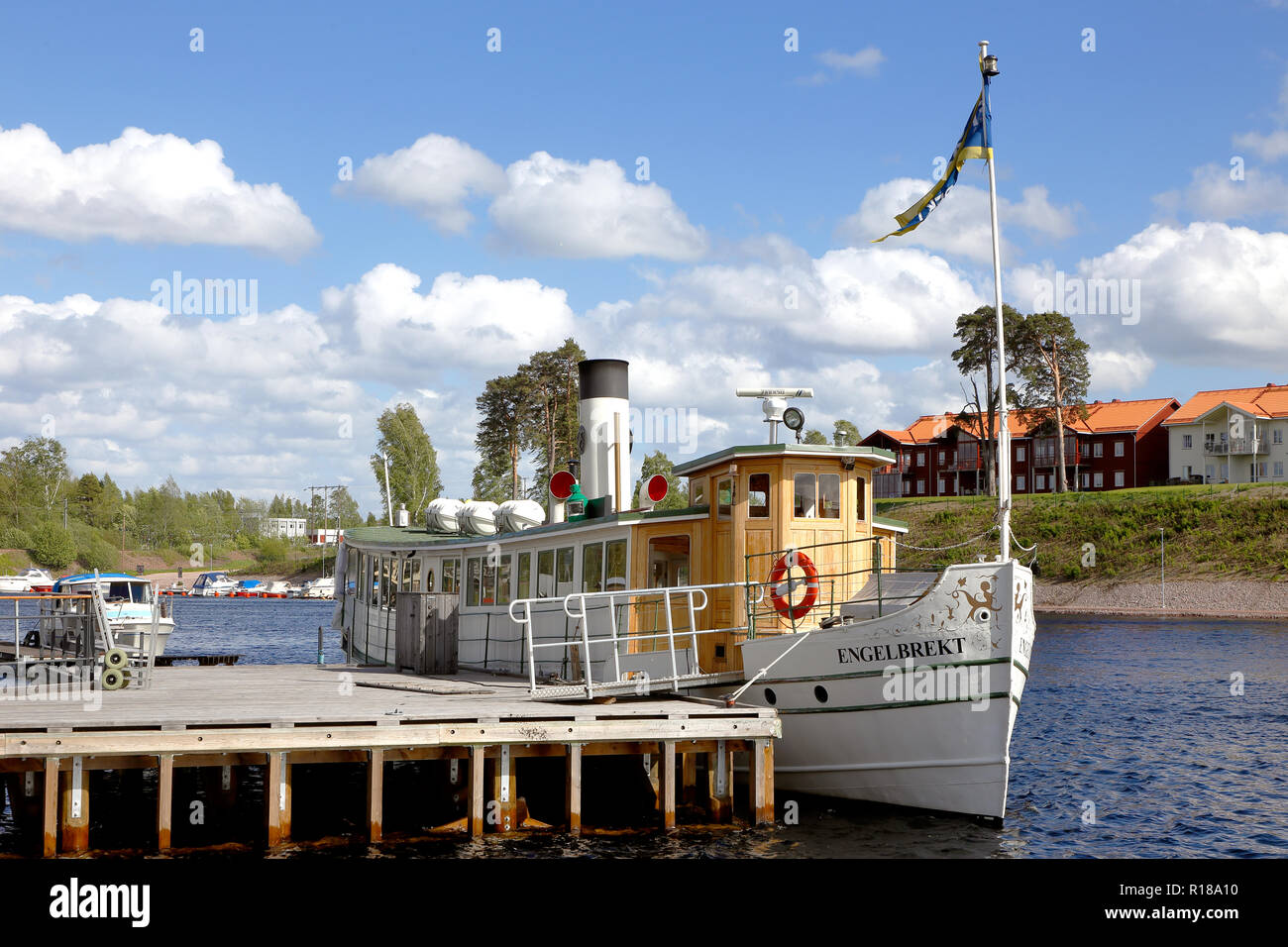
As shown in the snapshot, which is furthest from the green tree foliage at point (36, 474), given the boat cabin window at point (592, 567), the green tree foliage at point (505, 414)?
the boat cabin window at point (592, 567)

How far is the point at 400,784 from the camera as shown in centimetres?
1972

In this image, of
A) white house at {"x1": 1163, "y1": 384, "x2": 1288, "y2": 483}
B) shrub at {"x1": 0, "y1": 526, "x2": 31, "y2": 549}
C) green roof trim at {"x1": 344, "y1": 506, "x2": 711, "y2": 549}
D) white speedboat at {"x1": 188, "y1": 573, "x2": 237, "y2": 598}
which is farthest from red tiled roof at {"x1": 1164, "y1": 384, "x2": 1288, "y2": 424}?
shrub at {"x1": 0, "y1": 526, "x2": 31, "y2": 549}

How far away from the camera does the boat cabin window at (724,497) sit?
59.6 feet

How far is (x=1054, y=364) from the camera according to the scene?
81.7m

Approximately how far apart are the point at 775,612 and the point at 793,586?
1.81 ft

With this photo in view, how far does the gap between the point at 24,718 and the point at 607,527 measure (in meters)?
8.99

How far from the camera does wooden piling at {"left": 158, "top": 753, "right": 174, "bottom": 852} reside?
1361 cm

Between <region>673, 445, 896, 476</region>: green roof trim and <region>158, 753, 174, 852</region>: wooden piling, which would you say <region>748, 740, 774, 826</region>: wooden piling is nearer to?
<region>673, 445, 896, 476</region>: green roof trim

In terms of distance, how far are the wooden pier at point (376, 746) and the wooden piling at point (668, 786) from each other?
0.02 meters

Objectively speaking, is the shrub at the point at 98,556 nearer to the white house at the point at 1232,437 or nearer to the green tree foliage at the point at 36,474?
the green tree foliage at the point at 36,474

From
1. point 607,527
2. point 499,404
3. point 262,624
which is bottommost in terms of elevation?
point 262,624

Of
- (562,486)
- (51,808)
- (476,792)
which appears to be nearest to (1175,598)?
(562,486)
